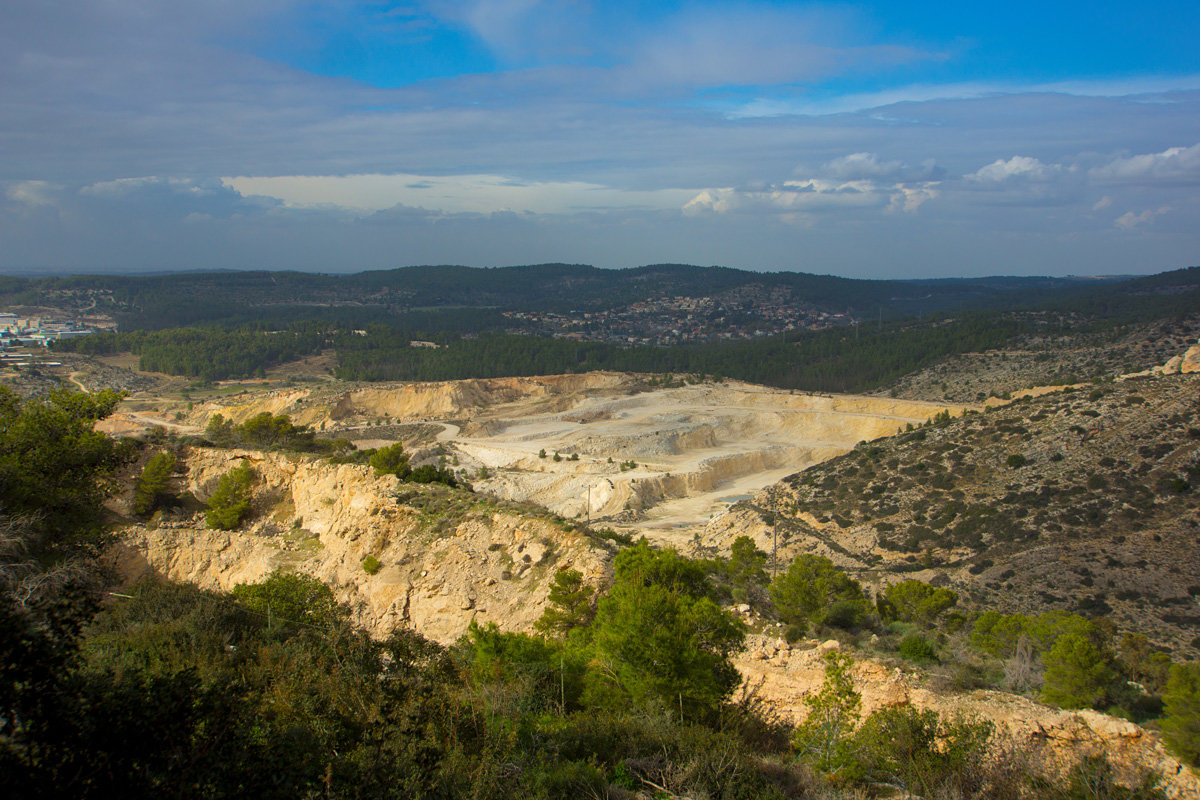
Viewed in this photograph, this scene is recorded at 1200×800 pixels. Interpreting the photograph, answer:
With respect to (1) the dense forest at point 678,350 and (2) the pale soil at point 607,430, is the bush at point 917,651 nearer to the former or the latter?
(2) the pale soil at point 607,430

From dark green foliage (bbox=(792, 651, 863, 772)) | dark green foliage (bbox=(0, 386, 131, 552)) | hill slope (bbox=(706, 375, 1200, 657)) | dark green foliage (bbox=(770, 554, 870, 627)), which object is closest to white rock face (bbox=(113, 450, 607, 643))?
dark green foliage (bbox=(0, 386, 131, 552))

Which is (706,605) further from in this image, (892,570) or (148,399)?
(148,399)

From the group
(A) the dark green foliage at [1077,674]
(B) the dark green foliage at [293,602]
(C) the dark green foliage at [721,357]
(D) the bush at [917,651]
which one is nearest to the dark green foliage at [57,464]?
(B) the dark green foliage at [293,602]

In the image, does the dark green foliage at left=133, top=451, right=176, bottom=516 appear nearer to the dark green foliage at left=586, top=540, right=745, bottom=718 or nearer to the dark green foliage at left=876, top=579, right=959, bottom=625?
the dark green foliage at left=586, top=540, right=745, bottom=718

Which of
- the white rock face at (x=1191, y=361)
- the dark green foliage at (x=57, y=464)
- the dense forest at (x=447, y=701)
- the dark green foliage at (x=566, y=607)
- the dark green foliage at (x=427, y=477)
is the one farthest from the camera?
the white rock face at (x=1191, y=361)

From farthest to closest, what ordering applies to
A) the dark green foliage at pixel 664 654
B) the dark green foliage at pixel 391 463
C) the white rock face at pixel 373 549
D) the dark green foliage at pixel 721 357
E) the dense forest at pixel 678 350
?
the dark green foliage at pixel 721 357 < the dense forest at pixel 678 350 < the dark green foliage at pixel 391 463 < the white rock face at pixel 373 549 < the dark green foliage at pixel 664 654

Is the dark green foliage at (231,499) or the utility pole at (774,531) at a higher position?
the dark green foliage at (231,499)

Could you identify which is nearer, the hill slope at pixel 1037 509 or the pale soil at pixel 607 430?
the hill slope at pixel 1037 509

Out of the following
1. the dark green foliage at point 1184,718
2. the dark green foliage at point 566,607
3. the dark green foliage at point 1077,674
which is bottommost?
the dark green foliage at point 566,607
